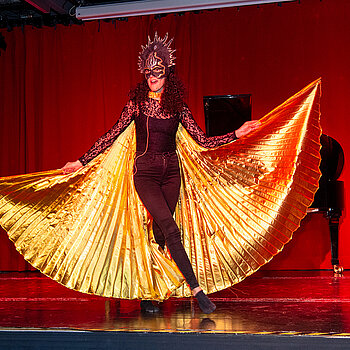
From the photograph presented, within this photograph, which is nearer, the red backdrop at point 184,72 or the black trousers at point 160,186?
the black trousers at point 160,186

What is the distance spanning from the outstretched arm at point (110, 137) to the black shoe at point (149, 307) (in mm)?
902

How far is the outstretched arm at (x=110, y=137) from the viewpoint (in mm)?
3164

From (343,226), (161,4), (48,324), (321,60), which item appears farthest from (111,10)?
(48,324)

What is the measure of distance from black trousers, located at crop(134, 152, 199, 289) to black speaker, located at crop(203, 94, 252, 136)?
2026 millimetres

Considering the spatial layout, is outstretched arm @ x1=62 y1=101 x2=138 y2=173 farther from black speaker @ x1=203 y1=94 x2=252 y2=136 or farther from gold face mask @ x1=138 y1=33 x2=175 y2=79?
black speaker @ x1=203 y1=94 x2=252 y2=136

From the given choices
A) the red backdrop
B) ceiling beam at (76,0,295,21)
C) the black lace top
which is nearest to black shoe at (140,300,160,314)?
the black lace top

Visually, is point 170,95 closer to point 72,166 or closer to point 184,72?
point 72,166

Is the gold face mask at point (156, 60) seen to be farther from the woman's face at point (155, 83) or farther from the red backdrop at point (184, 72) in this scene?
the red backdrop at point (184, 72)

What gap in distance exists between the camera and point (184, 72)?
6.71 m

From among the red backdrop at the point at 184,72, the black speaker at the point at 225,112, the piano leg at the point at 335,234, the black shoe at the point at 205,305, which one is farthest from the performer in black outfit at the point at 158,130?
the red backdrop at the point at 184,72

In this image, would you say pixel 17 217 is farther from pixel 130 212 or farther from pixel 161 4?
pixel 161 4

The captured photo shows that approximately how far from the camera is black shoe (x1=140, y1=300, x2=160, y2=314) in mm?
2986

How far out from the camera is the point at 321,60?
6367 millimetres

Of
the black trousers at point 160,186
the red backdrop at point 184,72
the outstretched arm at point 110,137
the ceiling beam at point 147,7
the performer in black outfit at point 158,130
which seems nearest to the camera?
the black trousers at point 160,186
